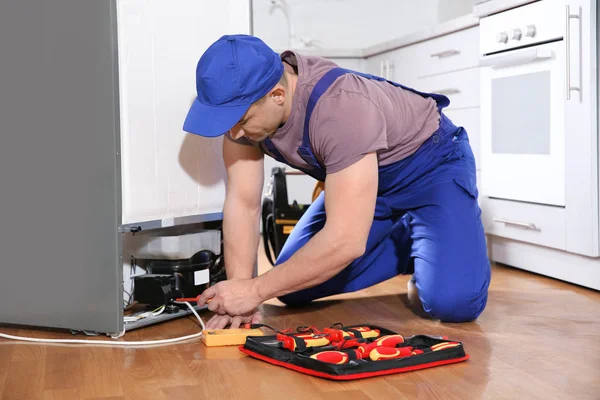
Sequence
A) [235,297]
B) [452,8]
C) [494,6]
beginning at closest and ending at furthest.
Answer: [235,297] < [494,6] < [452,8]

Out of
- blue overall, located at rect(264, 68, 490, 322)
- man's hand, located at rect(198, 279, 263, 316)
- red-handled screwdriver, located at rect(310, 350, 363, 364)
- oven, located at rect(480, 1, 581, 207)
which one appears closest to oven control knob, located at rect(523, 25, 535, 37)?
oven, located at rect(480, 1, 581, 207)

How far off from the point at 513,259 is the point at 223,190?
133 cm

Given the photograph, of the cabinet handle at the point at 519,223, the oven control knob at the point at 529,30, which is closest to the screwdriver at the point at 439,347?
the cabinet handle at the point at 519,223

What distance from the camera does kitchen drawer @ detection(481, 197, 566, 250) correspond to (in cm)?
279

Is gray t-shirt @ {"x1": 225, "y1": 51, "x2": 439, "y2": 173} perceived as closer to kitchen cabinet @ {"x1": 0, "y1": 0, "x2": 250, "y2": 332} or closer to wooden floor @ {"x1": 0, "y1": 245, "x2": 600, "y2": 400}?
kitchen cabinet @ {"x1": 0, "y1": 0, "x2": 250, "y2": 332}

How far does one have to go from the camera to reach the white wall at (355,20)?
4805 millimetres

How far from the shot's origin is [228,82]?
170cm

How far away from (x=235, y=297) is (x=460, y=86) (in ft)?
6.14

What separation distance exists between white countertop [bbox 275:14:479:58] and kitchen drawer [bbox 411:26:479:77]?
3 centimetres

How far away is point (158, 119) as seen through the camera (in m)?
2.07

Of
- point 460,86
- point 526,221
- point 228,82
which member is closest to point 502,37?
point 460,86

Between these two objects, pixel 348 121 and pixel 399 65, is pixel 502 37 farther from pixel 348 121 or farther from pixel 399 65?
pixel 348 121

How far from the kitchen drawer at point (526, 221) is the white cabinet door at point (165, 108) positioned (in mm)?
1184

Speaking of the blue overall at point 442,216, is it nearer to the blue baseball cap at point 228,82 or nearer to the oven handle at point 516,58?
the blue baseball cap at point 228,82
